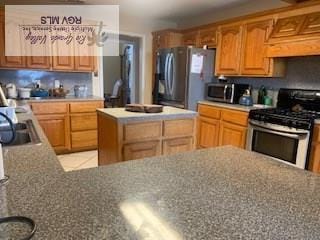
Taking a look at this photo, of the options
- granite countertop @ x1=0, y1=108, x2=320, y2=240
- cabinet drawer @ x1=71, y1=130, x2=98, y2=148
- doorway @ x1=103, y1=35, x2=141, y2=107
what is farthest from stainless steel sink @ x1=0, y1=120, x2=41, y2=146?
doorway @ x1=103, y1=35, x2=141, y2=107

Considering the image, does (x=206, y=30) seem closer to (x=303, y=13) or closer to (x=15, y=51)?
(x=303, y=13)

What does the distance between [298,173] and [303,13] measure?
8.20ft

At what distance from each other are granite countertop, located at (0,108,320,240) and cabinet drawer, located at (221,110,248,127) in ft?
6.96

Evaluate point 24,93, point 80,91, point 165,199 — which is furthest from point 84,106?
point 165,199

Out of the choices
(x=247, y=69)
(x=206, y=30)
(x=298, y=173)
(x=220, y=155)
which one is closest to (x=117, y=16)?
(x=206, y=30)

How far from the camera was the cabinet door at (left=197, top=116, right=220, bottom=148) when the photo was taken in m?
3.69

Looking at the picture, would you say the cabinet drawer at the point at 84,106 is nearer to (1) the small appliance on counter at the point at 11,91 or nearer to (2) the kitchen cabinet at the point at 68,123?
(2) the kitchen cabinet at the point at 68,123

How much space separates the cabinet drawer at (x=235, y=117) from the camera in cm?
321

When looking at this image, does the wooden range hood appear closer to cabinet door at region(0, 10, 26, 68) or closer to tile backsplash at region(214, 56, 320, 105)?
tile backsplash at region(214, 56, 320, 105)

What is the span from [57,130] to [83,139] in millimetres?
418

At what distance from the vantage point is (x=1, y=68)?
362 centimetres

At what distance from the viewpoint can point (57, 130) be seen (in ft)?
12.3

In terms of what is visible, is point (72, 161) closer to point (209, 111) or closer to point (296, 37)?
point (209, 111)

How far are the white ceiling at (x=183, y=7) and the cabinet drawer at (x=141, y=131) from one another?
2.26 m
